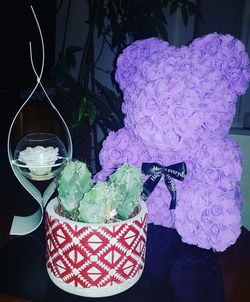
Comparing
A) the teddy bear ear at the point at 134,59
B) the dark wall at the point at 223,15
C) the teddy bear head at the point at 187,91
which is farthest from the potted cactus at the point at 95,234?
the dark wall at the point at 223,15

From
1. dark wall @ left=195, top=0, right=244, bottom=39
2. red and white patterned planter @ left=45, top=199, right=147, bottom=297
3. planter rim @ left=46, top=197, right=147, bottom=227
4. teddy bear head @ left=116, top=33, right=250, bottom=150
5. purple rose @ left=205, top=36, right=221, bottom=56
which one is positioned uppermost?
dark wall @ left=195, top=0, right=244, bottom=39

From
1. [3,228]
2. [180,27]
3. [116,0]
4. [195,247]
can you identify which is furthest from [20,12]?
[195,247]

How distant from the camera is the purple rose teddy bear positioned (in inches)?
25.0

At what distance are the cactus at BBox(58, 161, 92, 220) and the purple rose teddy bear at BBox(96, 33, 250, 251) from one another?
16 cm

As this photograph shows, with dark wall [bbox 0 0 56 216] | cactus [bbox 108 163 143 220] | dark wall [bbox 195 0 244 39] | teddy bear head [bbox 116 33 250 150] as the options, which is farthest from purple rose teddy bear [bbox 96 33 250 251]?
dark wall [bbox 195 0 244 39]

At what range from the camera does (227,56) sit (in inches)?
25.6

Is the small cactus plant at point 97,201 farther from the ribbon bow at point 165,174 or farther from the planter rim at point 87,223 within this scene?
the ribbon bow at point 165,174

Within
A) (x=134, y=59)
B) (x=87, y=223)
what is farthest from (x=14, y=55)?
(x=87, y=223)

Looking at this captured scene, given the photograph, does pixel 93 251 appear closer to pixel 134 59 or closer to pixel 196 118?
pixel 196 118

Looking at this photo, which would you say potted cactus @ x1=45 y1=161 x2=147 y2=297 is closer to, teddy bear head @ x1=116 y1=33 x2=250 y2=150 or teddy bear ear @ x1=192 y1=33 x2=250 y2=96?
teddy bear head @ x1=116 y1=33 x2=250 y2=150

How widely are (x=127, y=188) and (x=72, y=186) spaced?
92 mm

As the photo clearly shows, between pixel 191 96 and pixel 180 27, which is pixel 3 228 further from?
pixel 180 27

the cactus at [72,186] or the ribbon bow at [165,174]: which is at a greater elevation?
the cactus at [72,186]

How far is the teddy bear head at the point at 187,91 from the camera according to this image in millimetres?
631
